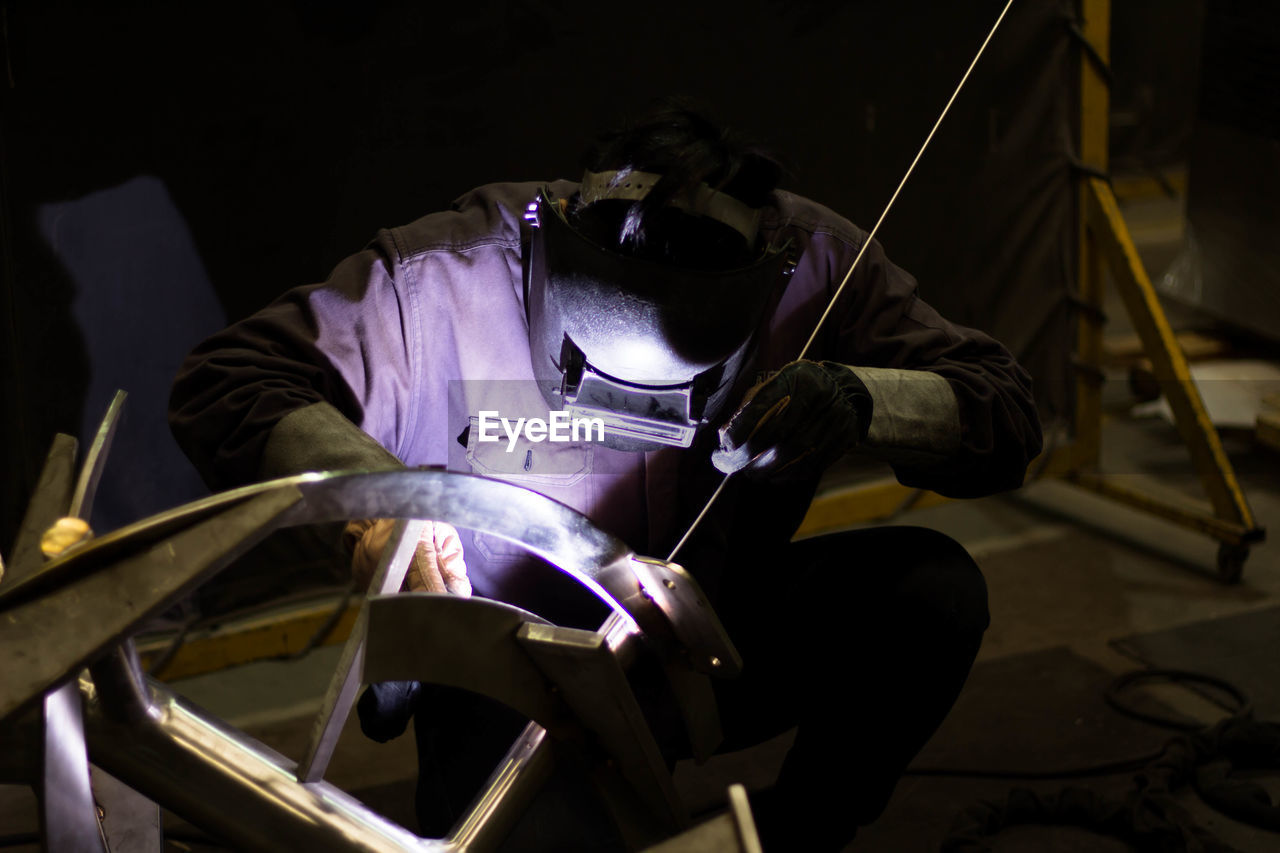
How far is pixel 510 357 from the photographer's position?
1.25 m

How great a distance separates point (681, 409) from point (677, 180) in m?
0.21

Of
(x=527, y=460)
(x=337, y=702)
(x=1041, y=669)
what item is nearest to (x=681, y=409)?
(x=527, y=460)

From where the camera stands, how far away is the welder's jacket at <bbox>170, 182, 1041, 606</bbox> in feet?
3.88

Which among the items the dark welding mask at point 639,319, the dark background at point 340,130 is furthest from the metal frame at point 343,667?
the dark background at point 340,130

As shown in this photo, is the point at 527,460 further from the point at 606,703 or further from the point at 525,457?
the point at 606,703

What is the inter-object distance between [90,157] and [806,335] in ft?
2.97

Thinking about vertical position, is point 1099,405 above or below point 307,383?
below

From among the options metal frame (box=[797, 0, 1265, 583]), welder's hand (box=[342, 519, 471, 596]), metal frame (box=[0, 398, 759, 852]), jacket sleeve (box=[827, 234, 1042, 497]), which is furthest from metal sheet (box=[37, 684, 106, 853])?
metal frame (box=[797, 0, 1265, 583])

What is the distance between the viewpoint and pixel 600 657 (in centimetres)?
81

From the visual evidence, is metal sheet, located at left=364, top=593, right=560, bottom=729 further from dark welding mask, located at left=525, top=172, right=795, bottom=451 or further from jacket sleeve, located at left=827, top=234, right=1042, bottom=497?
jacket sleeve, located at left=827, top=234, right=1042, bottom=497

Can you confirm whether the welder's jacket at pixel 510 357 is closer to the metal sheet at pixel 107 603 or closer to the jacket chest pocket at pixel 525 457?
the jacket chest pocket at pixel 525 457

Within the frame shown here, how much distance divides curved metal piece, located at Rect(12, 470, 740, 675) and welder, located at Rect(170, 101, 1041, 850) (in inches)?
9.9

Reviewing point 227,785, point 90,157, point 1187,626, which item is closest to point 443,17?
point 90,157

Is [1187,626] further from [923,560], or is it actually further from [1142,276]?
[923,560]
